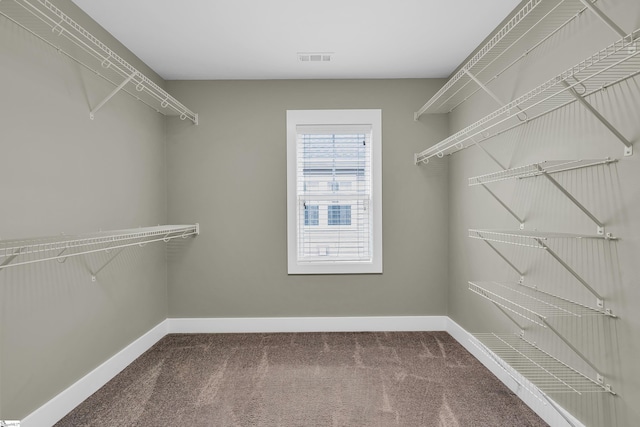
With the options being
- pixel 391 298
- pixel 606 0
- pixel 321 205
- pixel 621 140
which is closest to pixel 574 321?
pixel 621 140

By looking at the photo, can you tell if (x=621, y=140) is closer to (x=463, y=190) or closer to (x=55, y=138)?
(x=463, y=190)

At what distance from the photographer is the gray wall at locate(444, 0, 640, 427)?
1410 millimetres

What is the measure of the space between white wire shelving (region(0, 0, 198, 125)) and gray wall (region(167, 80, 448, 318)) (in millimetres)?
394

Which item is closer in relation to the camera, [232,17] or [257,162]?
[232,17]

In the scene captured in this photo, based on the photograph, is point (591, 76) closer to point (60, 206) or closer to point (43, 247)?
point (43, 247)

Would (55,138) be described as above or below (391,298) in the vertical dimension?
above

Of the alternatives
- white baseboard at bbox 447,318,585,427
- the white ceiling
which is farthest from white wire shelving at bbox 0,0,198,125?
white baseboard at bbox 447,318,585,427

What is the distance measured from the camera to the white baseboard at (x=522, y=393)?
1812 millimetres

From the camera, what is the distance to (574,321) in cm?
171

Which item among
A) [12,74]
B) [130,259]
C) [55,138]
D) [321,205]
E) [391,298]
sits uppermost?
[12,74]

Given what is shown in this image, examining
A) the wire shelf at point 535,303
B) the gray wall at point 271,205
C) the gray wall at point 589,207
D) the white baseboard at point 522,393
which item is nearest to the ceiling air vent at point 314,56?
the gray wall at point 271,205

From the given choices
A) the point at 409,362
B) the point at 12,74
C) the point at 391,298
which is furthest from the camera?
the point at 391,298

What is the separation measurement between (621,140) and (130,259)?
301 cm

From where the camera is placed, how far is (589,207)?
63.3 inches
